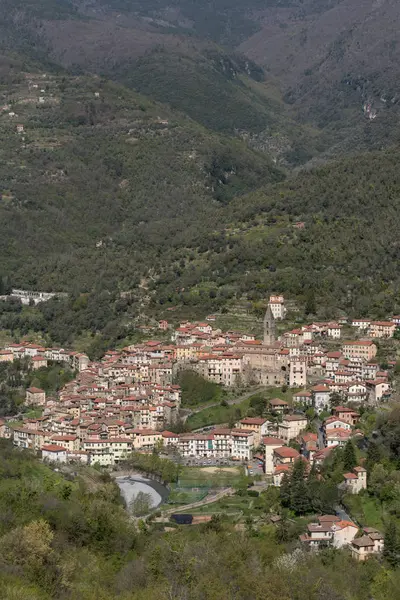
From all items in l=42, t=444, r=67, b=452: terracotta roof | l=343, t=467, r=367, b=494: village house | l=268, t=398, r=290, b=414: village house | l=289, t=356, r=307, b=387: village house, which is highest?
l=289, t=356, r=307, b=387: village house

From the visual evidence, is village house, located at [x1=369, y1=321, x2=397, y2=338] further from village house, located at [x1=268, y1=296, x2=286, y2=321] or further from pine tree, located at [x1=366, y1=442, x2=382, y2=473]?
pine tree, located at [x1=366, y1=442, x2=382, y2=473]

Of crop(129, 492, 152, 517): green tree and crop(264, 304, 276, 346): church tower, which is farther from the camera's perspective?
crop(264, 304, 276, 346): church tower

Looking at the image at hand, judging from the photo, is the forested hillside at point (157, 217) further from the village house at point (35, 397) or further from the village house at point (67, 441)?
the village house at point (67, 441)

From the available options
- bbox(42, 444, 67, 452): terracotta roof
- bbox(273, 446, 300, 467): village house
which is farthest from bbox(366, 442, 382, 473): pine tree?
bbox(42, 444, 67, 452): terracotta roof

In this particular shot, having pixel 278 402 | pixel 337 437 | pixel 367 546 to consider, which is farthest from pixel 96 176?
pixel 367 546

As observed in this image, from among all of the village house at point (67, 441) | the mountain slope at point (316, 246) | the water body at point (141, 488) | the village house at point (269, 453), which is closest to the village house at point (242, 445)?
the village house at point (269, 453)

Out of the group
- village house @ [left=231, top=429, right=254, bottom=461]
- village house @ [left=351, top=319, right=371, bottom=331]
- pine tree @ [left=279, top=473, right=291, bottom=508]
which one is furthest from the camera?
village house @ [left=351, top=319, right=371, bottom=331]

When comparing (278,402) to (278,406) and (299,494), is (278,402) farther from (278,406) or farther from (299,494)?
(299,494)
